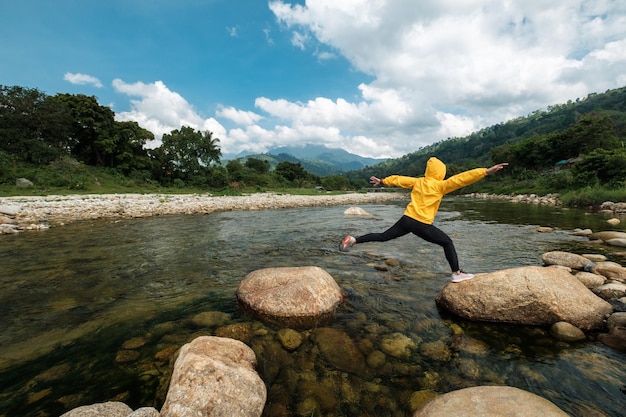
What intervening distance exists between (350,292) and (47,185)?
36989mm

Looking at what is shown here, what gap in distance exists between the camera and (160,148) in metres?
48.8

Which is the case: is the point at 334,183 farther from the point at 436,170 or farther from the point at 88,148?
the point at 436,170

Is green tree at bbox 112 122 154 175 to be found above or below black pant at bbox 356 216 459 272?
above

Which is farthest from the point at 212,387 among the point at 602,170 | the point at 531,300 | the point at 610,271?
the point at 602,170

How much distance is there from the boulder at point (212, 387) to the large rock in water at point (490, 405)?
1.56m

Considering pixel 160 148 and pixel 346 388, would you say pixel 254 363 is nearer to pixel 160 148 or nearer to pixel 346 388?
pixel 346 388

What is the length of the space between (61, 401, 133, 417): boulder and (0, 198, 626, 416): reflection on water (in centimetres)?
28

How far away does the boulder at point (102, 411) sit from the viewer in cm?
230

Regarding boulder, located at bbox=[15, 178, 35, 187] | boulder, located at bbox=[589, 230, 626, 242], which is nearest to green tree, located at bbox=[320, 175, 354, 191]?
boulder, located at bbox=[15, 178, 35, 187]

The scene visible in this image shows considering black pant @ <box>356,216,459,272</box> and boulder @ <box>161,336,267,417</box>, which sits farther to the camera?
black pant @ <box>356,216,459,272</box>

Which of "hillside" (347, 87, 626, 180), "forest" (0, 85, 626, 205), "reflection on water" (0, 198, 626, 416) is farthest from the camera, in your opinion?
"hillside" (347, 87, 626, 180)

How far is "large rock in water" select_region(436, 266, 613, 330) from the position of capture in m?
4.04

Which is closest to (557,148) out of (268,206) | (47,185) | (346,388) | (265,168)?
(268,206)

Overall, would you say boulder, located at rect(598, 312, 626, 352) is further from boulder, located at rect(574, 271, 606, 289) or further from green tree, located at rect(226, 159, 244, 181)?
green tree, located at rect(226, 159, 244, 181)
